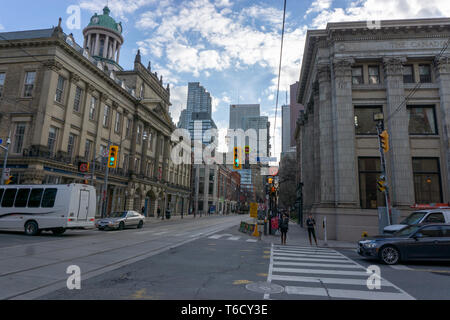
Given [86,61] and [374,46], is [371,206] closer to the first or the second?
[374,46]

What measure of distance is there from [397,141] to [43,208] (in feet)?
80.4

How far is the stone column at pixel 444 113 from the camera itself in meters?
21.4

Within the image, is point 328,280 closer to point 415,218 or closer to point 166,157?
point 415,218

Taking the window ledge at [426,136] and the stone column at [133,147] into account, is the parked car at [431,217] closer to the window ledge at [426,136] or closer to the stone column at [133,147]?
A: the window ledge at [426,136]

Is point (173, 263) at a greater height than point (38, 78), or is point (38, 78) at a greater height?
point (38, 78)

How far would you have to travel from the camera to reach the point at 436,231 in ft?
36.2

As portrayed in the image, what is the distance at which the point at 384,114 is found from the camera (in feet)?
75.3

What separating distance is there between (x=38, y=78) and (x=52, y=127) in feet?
16.0

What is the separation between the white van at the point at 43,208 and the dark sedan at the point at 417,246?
1577 cm

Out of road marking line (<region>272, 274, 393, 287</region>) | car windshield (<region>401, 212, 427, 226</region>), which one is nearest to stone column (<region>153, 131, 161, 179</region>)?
car windshield (<region>401, 212, 427, 226</region>)

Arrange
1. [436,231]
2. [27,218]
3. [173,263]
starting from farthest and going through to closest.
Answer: [27,218]
[436,231]
[173,263]

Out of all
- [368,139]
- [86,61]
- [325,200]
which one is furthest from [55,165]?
[368,139]

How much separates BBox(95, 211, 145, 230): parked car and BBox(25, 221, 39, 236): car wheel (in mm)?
6153

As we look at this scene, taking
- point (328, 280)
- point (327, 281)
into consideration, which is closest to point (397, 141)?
point (328, 280)
